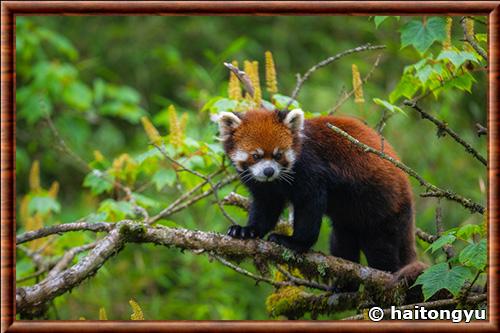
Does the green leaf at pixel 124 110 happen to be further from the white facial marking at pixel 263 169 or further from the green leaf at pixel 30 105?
the white facial marking at pixel 263 169

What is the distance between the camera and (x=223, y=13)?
407cm

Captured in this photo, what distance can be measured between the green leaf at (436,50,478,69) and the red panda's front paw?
175cm

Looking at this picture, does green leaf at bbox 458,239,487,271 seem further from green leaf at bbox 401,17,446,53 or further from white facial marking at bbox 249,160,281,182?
white facial marking at bbox 249,160,281,182

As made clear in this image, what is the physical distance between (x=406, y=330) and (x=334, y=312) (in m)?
1.74

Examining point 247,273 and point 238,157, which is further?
point 238,157

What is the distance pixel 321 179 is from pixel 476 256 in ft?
5.09

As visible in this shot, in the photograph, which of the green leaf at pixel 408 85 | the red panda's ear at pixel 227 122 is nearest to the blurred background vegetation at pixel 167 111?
the red panda's ear at pixel 227 122

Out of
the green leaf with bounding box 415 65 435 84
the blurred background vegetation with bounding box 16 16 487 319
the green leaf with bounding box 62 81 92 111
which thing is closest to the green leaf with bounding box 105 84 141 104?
the blurred background vegetation with bounding box 16 16 487 319

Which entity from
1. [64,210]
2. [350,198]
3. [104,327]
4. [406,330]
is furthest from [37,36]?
[406,330]

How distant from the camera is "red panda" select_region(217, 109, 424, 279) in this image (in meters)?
5.21

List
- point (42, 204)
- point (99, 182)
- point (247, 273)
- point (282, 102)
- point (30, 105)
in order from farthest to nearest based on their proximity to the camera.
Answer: point (30, 105) < point (42, 204) < point (99, 182) < point (282, 102) < point (247, 273)

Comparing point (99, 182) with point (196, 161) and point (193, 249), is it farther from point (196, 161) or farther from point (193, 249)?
point (193, 249)

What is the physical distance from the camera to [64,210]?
10.1m

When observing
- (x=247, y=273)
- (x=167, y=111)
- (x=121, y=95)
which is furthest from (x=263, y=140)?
(x=121, y=95)
